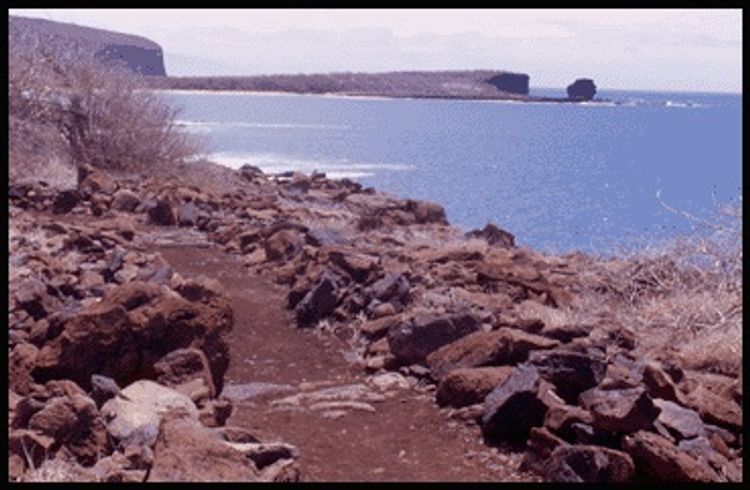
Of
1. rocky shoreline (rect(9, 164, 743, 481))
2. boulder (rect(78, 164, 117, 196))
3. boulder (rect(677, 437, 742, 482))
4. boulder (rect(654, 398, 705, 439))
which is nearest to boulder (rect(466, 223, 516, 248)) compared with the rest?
rocky shoreline (rect(9, 164, 743, 481))

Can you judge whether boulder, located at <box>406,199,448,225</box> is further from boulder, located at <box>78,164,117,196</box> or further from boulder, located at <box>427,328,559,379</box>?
boulder, located at <box>427,328,559,379</box>

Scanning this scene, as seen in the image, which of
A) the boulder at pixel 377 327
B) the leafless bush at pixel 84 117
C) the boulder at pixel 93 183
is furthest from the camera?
the leafless bush at pixel 84 117

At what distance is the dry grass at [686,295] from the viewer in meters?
6.82

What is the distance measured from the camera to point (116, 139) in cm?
2075

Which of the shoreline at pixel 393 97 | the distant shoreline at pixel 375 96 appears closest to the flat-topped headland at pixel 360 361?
the distant shoreline at pixel 375 96

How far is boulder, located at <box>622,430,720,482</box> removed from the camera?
187 inches

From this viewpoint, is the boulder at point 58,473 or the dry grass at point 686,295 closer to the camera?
the boulder at point 58,473

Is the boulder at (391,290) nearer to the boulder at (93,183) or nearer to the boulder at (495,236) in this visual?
the boulder at (495,236)

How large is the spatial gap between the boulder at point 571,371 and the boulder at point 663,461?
92 cm

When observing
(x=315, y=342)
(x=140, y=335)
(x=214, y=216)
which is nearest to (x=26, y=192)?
(x=214, y=216)

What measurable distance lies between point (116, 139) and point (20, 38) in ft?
13.7

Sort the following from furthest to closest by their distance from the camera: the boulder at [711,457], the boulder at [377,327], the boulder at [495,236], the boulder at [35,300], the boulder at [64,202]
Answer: the boulder at [495,236], the boulder at [64,202], the boulder at [377,327], the boulder at [35,300], the boulder at [711,457]

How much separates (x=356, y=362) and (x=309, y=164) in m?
30.7

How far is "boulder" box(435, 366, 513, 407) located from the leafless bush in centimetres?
1528
